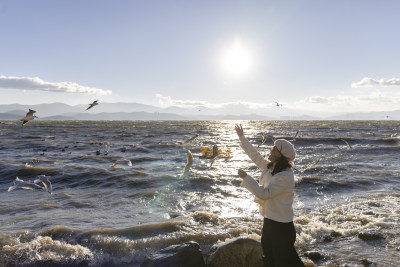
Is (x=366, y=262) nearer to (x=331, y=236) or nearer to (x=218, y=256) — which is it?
(x=331, y=236)

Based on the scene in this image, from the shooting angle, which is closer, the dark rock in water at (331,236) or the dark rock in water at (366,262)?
the dark rock in water at (366,262)

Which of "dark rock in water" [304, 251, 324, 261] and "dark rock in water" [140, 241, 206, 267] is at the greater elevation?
"dark rock in water" [140, 241, 206, 267]

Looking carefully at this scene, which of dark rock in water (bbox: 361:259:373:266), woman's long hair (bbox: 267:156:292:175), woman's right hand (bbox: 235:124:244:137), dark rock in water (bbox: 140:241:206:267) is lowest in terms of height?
dark rock in water (bbox: 361:259:373:266)

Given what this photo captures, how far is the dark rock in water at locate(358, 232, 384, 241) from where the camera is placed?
350 inches

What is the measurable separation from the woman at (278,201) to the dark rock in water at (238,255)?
1546 mm

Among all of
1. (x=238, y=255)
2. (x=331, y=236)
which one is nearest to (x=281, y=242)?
(x=238, y=255)

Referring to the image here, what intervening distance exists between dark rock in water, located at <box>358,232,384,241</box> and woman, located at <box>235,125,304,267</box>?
4706mm


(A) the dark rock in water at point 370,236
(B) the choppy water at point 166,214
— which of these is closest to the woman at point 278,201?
(B) the choppy water at point 166,214

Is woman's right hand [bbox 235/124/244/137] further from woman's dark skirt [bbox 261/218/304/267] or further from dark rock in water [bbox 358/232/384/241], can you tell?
dark rock in water [bbox 358/232/384/241]

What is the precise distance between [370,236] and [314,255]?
2.49m

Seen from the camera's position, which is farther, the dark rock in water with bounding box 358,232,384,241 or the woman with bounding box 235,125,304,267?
the dark rock in water with bounding box 358,232,384,241

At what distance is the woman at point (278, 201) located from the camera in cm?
490

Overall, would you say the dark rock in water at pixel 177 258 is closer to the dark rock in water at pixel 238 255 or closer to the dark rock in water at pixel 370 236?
the dark rock in water at pixel 238 255

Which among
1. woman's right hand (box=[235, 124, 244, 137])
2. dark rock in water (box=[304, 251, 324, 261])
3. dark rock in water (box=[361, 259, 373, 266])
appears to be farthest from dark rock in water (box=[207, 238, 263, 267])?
woman's right hand (box=[235, 124, 244, 137])
